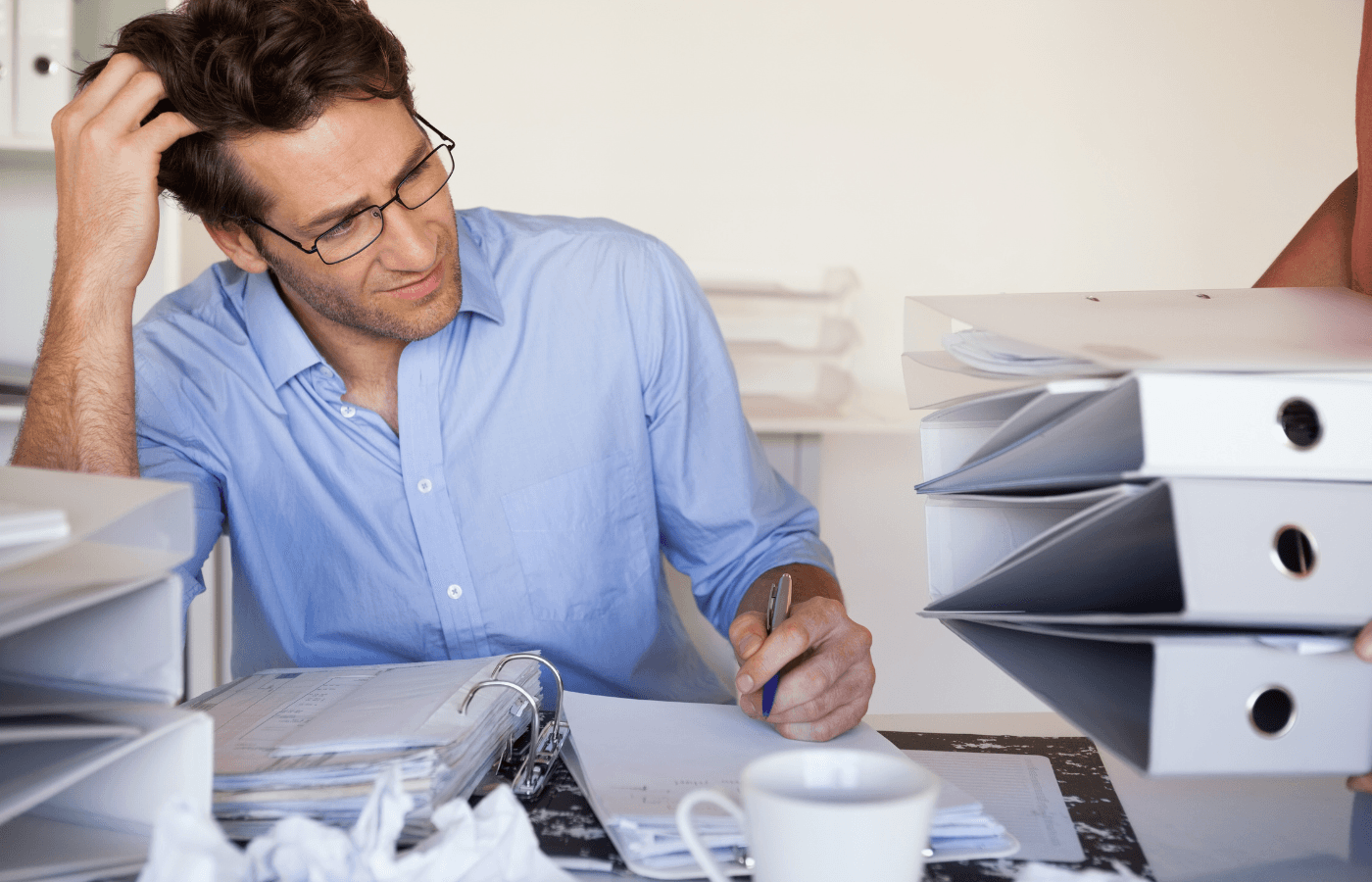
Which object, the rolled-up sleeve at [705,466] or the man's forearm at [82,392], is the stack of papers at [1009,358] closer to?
the rolled-up sleeve at [705,466]

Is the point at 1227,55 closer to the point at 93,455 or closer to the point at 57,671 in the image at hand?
the point at 93,455

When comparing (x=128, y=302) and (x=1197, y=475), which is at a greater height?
(x=128, y=302)

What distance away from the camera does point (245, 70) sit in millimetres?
1041

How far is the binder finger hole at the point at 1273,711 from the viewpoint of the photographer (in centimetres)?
50

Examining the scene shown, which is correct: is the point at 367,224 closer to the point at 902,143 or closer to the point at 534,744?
the point at 534,744

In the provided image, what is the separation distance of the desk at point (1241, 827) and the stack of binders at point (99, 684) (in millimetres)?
227

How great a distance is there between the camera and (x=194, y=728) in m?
0.51

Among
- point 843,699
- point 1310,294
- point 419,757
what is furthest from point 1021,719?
point 419,757

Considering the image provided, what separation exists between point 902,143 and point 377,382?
147cm

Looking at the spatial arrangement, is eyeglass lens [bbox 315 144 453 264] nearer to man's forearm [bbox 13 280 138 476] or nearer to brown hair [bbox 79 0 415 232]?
brown hair [bbox 79 0 415 232]

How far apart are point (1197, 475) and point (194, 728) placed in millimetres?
483

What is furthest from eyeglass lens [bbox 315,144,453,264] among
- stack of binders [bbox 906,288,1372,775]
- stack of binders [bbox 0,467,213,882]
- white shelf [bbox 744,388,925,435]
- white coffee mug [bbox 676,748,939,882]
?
white shelf [bbox 744,388,925,435]

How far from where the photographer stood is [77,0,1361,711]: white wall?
88.0 inches

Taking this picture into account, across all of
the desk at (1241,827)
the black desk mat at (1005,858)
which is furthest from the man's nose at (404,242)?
the desk at (1241,827)
